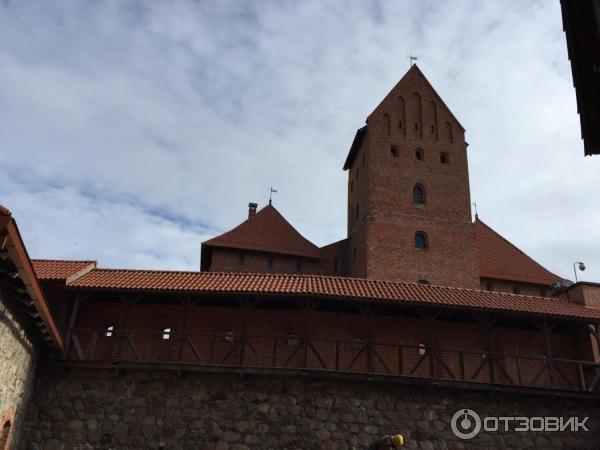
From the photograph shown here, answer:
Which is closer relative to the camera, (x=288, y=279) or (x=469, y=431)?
(x=469, y=431)

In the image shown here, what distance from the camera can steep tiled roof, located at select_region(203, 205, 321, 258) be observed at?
23.7m

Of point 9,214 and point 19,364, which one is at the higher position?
point 9,214

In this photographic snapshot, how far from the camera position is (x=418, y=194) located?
2383 centimetres

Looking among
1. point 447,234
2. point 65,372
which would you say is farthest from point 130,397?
point 447,234

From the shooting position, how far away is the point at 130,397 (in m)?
13.3

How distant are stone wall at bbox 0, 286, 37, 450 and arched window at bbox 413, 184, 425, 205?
15605 mm

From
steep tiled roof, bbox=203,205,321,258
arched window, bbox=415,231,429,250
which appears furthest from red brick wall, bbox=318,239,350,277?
arched window, bbox=415,231,429,250

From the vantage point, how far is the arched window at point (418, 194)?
23594 mm

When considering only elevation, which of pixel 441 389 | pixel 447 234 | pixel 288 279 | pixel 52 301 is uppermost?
pixel 447 234

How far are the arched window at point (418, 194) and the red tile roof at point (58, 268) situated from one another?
12945 millimetres

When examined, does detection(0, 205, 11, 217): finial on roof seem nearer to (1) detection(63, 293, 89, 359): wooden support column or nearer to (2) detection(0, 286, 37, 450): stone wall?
(2) detection(0, 286, 37, 450): stone wall

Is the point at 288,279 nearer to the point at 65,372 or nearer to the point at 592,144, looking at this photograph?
the point at 65,372

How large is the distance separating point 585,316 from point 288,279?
7493 mm

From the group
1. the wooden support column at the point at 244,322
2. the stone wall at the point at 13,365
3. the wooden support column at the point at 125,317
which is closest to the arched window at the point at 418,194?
the wooden support column at the point at 244,322
